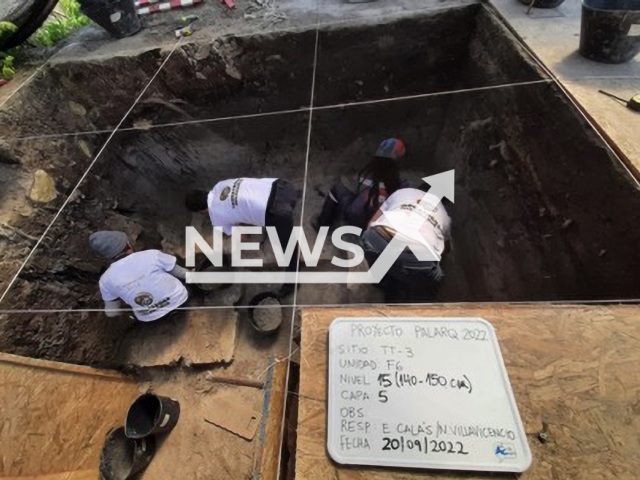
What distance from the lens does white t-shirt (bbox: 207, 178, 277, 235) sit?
2.87 meters

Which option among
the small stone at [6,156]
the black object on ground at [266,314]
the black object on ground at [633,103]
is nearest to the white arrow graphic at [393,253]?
the black object on ground at [266,314]

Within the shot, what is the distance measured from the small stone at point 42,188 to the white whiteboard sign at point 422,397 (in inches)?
111

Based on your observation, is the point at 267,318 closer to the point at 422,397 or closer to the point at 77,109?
the point at 422,397

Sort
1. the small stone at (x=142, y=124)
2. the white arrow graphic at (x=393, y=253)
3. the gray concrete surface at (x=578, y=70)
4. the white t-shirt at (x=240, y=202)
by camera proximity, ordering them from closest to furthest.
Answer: the gray concrete surface at (x=578, y=70), the white arrow graphic at (x=393, y=253), the white t-shirt at (x=240, y=202), the small stone at (x=142, y=124)

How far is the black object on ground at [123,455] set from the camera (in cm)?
238

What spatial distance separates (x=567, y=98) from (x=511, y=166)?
0.61 metres

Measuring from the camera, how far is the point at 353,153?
4.08 m

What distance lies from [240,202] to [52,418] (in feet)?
6.48

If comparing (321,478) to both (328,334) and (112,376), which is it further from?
(112,376)

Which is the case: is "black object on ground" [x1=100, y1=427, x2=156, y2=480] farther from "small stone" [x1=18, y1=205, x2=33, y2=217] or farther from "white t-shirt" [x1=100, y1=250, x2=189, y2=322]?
"small stone" [x1=18, y1=205, x2=33, y2=217]

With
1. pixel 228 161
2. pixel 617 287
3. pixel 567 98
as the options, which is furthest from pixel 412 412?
pixel 228 161

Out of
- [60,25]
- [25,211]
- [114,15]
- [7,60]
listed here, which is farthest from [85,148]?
[60,25]

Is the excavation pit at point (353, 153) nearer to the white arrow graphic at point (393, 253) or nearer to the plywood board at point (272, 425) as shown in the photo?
the white arrow graphic at point (393, 253)

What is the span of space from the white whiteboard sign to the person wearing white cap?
2.00m
